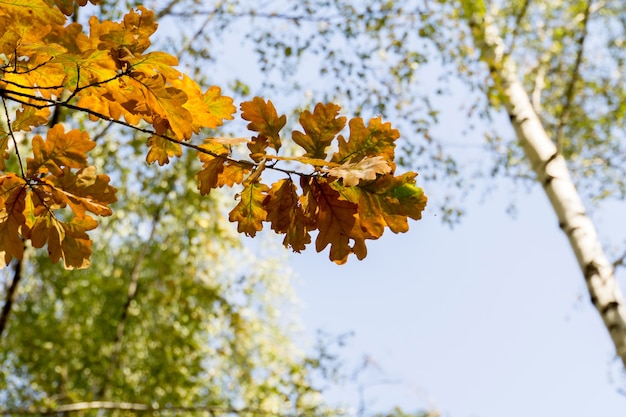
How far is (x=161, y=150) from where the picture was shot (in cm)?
98

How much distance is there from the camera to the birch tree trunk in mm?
2559

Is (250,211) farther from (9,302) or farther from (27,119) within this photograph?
(9,302)

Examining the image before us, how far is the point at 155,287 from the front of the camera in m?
5.55

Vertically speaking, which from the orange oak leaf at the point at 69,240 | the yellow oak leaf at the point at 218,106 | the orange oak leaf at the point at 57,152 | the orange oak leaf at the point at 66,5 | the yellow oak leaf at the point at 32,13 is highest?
the orange oak leaf at the point at 66,5

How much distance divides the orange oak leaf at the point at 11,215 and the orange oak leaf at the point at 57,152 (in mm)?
36

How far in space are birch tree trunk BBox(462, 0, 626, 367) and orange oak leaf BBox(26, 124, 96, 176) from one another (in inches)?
88.5

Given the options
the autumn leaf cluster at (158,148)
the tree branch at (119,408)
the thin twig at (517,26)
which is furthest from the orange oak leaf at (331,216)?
the thin twig at (517,26)

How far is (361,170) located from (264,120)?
194 millimetres

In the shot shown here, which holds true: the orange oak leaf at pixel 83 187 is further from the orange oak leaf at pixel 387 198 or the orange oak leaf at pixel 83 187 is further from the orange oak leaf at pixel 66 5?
the orange oak leaf at pixel 387 198

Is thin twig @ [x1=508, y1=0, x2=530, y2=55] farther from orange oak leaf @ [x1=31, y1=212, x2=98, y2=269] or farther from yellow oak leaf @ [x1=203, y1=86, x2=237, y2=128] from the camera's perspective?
orange oak leaf @ [x1=31, y1=212, x2=98, y2=269]

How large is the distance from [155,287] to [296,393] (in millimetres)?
1854

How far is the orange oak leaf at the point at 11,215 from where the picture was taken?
2.94 ft

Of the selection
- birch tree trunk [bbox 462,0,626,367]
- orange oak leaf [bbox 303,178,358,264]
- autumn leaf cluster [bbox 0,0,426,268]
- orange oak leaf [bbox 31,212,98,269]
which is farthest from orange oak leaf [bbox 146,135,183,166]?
birch tree trunk [bbox 462,0,626,367]

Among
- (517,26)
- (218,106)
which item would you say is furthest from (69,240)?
(517,26)
